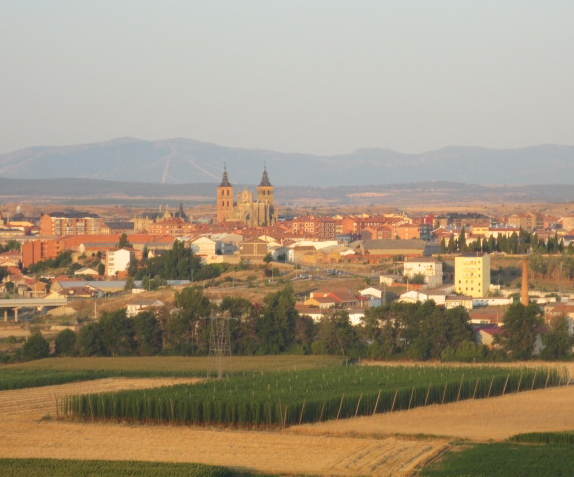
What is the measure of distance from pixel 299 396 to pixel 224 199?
9076 centimetres

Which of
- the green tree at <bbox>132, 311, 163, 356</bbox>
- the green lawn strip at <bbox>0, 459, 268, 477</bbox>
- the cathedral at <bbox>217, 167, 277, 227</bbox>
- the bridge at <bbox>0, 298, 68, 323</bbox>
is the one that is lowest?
the bridge at <bbox>0, 298, 68, 323</bbox>

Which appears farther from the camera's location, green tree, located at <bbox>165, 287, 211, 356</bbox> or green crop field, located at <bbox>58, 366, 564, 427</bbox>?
green tree, located at <bbox>165, 287, 211, 356</bbox>

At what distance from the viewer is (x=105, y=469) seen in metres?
23.9

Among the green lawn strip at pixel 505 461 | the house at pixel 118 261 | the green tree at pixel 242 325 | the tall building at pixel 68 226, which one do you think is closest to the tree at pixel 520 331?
the green tree at pixel 242 325

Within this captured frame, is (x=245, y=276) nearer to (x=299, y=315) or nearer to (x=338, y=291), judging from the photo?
(x=338, y=291)

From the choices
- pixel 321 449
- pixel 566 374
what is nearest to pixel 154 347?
pixel 566 374

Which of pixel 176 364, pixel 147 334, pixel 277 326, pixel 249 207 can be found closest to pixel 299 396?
pixel 176 364

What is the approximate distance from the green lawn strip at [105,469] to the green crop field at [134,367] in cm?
1199

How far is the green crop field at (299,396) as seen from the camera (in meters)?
29.6

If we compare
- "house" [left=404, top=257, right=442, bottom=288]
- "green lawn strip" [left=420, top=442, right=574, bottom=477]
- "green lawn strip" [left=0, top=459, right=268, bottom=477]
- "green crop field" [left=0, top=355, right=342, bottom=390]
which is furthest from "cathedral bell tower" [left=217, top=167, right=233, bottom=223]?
"green lawn strip" [left=0, top=459, right=268, bottom=477]

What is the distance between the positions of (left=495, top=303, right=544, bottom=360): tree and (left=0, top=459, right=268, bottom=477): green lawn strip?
20.6 meters

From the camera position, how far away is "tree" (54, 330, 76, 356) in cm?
4600

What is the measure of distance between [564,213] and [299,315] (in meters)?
107

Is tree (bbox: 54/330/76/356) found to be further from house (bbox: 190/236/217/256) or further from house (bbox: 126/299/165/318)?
house (bbox: 190/236/217/256)
